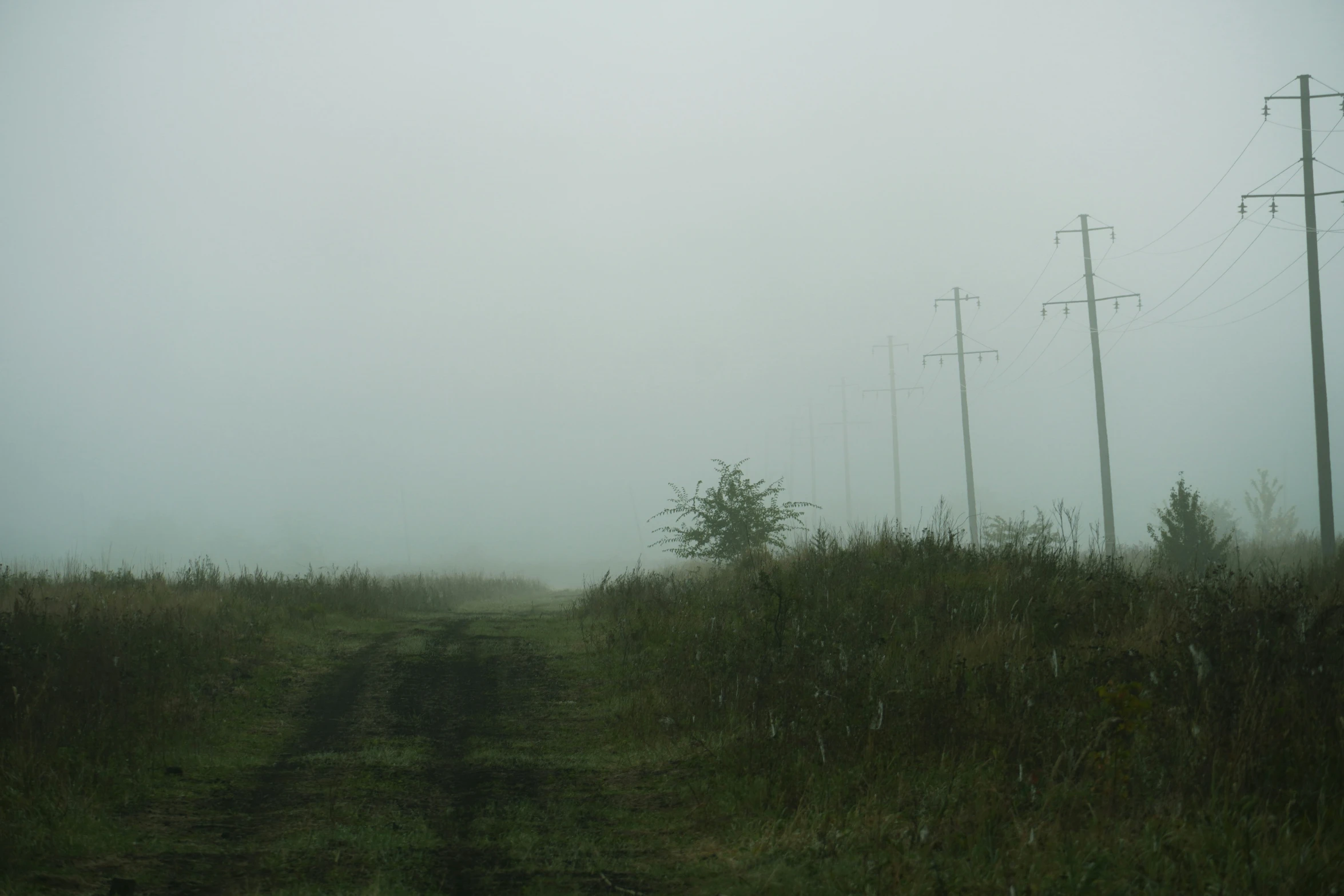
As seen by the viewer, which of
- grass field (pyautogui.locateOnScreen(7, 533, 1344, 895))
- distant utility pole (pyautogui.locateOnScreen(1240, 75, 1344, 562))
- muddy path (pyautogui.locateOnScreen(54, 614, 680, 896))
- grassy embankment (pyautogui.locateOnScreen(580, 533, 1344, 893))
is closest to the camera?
grassy embankment (pyautogui.locateOnScreen(580, 533, 1344, 893))

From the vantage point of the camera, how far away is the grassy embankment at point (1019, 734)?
4.82 metres

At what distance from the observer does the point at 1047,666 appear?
7.73 m

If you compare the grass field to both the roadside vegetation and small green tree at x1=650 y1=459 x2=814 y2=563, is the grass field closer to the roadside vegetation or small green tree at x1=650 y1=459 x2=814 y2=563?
the roadside vegetation

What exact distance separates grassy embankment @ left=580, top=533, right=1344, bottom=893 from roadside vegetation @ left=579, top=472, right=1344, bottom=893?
0.07 ft

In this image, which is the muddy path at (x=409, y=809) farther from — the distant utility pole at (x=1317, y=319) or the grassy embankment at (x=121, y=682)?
the distant utility pole at (x=1317, y=319)

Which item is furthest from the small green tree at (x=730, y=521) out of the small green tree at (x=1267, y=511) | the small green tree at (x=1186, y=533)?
the small green tree at (x=1267, y=511)

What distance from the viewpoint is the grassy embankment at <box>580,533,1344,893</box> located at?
4824 mm

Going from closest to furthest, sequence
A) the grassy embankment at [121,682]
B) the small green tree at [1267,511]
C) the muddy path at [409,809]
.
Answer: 1. the muddy path at [409,809]
2. the grassy embankment at [121,682]
3. the small green tree at [1267,511]

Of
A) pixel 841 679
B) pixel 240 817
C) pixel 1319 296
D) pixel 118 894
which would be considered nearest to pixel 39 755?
pixel 240 817

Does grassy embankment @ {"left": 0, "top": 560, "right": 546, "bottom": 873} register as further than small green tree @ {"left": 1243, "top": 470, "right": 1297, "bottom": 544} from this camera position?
No

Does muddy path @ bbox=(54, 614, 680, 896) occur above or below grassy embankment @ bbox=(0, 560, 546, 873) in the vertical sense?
below

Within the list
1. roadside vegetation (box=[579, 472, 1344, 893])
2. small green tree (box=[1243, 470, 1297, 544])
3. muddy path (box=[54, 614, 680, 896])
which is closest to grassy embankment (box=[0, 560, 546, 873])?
muddy path (box=[54, 614, 680, 896])

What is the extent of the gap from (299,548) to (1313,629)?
124 m

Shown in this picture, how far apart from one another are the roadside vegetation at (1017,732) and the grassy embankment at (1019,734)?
2 cm
